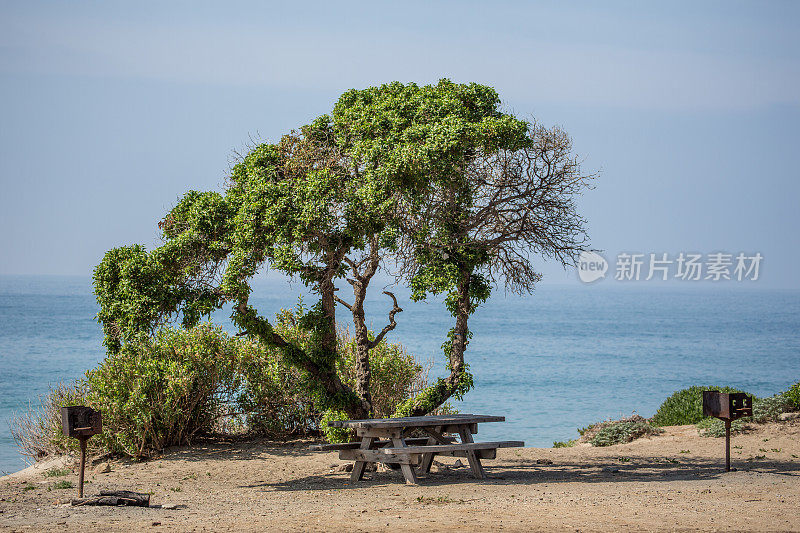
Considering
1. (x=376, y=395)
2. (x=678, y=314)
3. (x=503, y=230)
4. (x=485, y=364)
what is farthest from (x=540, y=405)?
(x=678, y=314)

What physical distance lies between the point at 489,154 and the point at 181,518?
615 centimetres

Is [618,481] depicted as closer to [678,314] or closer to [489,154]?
[489,154]

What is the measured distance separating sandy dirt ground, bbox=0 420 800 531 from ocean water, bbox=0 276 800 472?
3.12 m

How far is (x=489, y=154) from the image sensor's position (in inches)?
443

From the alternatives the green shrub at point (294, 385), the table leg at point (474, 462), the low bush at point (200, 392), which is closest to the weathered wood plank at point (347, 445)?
the table leg at point (474, 462)

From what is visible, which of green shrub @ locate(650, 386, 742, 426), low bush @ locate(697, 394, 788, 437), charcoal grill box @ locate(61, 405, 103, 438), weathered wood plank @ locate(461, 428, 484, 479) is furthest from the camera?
green shrub @ locate(650, 386, 742, 426)

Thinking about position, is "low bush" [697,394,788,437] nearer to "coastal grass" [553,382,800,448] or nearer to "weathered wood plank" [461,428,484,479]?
"coastal grass" [553,382,800,448]

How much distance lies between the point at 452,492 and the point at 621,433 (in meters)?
7.34

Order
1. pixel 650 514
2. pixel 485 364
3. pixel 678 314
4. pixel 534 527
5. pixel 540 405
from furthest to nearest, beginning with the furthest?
pixel 678 314
pixel 485 364
pixel 540 405
pixel 650 514
pixel 534 527

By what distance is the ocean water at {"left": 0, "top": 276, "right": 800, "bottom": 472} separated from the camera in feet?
113

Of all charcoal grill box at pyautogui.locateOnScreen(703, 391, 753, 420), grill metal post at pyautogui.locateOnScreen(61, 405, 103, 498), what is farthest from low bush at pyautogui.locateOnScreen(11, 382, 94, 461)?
charcoal grill box at pyautogui.locateOnScreen(703, 391, 753, 420)

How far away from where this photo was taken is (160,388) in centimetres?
1366

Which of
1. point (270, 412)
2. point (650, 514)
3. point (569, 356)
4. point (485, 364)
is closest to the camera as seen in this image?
point (650, 514)

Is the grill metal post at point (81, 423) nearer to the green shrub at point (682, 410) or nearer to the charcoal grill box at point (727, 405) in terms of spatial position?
the charcoal grill box at point (727, 405)
